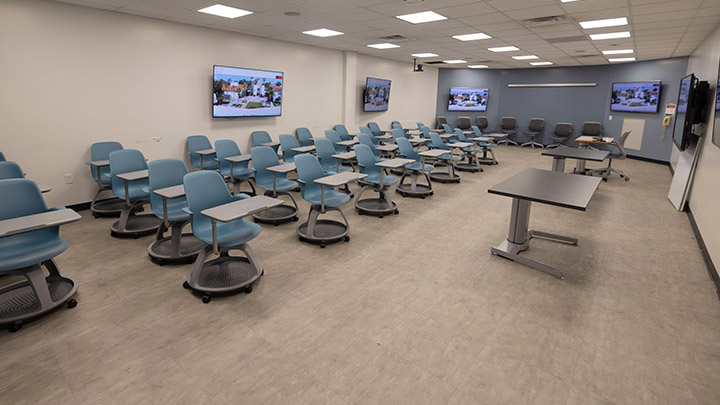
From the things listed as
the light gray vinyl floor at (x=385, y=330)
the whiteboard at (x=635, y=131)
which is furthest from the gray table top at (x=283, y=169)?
the whiteboard at (x=635, y=131)

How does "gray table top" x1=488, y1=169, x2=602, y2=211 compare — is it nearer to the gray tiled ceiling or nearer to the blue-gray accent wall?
the gray tiled ceiling

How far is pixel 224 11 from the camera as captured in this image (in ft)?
18.3

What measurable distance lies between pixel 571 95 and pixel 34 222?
48.2ft

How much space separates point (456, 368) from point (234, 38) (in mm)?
7142

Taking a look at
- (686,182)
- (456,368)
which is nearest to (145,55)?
(456,368)

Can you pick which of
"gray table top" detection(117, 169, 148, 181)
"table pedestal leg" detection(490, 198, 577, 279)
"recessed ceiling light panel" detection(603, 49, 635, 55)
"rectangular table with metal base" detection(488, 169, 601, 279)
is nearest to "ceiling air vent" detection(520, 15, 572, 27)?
"rectangular table with metal base" detection(488, 169, 601, 279)

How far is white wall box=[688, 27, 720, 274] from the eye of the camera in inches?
161

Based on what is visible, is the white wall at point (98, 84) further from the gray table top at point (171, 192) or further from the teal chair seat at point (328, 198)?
the teal chair seat at point (328, 198)

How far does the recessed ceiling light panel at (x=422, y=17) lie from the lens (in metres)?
5.62

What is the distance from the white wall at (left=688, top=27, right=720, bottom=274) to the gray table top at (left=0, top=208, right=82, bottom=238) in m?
5.77

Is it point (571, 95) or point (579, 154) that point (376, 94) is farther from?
point (571, 95)

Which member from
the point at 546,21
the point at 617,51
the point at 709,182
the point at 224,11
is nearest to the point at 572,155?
the point at 709,182

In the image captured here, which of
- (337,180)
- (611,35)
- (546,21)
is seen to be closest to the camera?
(337,180)

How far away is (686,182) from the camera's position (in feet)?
19.9
